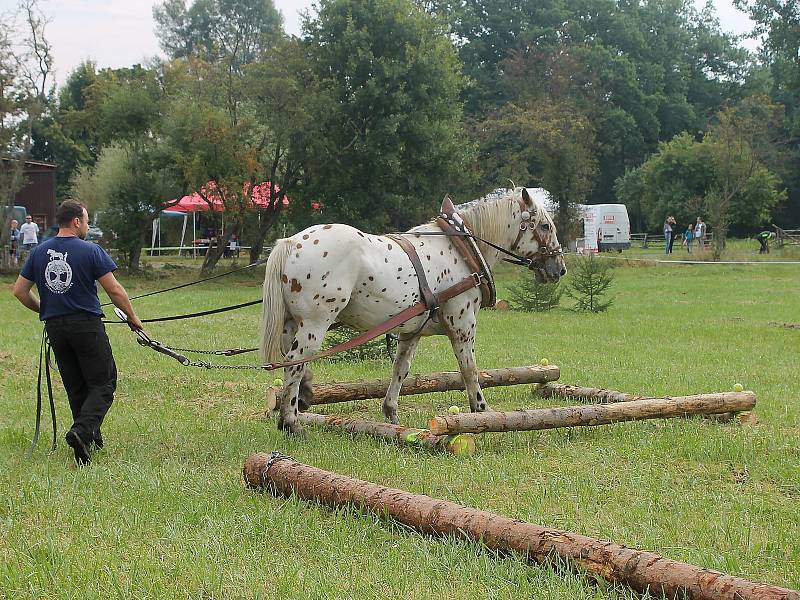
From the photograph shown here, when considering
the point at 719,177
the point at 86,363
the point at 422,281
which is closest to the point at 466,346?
the point at 422,281

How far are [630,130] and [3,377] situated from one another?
64197 millimetres

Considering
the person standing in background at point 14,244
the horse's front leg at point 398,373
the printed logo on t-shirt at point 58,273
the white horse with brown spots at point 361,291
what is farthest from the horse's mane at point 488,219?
the person standing in background at point 14,244

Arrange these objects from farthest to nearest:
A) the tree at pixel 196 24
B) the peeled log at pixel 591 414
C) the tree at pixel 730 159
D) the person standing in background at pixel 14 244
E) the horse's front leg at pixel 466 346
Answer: the tree at pixel 196 24
the tree at pixel 730 159
the person standing in background at pixel 14 244
the horse's front leg at pixel 466 346
the peeled log at pixel 591 414

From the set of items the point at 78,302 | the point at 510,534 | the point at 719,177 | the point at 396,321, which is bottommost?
the point at 510,534

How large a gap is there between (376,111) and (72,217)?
85.1 feet

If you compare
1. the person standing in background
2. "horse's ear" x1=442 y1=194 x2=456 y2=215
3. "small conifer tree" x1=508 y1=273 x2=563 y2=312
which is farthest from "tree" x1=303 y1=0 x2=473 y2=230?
"horse's ear" x1=442 y1=194 x2=456 y2=215

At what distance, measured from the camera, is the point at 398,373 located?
8.68 m

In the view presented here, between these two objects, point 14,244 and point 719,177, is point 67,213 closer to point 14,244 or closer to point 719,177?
point 14,244

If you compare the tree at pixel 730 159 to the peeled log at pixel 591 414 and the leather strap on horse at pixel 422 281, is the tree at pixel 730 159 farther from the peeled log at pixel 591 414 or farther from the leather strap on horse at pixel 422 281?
the leather strap on horse at pixel 422 281

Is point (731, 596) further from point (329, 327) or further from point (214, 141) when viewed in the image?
point (214, 141)

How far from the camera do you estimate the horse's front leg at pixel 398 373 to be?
341 inches

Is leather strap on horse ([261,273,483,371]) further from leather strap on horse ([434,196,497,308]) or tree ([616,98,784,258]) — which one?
tree ([616,98,784,258])

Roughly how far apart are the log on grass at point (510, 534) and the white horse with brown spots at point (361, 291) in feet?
5.64

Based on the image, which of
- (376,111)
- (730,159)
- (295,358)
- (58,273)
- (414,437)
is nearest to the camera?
(58,273)
